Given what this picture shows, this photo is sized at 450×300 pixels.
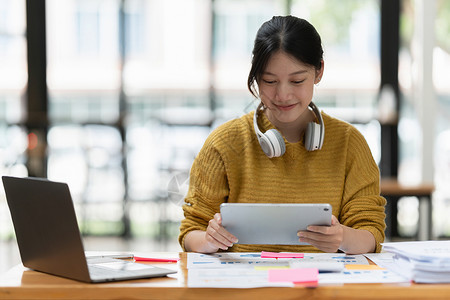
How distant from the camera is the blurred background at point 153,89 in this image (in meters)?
5.75

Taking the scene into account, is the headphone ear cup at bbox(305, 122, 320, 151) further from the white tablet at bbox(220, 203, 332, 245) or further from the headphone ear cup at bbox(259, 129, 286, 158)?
the white tablet at bbox(220, 203, 332, 245)

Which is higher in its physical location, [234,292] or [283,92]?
[283,92]

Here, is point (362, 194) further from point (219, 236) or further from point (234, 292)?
point (234, 292)

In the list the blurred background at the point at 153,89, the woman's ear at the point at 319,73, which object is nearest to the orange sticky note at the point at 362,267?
the woman's ear at the point at 319,73

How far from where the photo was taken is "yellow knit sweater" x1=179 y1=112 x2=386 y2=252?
6.19 feet

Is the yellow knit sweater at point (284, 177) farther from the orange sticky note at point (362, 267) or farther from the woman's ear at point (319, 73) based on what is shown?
the orange sticky note at point (362, 267)

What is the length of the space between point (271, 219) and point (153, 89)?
448 cm

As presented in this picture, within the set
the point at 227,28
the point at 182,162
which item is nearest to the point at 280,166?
the point at 182,162

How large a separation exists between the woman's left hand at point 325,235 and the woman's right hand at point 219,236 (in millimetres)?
171

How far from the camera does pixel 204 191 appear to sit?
6.26 feet

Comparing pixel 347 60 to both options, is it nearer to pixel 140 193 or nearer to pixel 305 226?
pixel 140 193

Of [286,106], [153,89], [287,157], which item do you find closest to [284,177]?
[287,157]

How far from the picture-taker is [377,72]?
586cm

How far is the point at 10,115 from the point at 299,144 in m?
4.46
